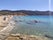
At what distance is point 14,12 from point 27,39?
41798 millimetres

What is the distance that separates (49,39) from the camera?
921cm

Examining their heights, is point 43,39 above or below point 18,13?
above

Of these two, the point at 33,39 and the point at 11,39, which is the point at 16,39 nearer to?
the point at 11,39

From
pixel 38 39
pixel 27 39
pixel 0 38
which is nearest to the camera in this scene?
pixel 0 38

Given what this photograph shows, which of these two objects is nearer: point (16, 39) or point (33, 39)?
point (16, 39)

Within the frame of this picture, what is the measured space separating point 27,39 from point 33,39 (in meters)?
0.51

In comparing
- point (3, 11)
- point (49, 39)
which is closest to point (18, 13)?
point (3, 11)

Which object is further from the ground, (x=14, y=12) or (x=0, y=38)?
(x=0, y=38)

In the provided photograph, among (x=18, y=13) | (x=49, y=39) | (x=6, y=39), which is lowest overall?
(x=18, y=13)

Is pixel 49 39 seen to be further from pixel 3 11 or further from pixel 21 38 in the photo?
pixel 3 11

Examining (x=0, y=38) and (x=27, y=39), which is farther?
(x=27, y=39)

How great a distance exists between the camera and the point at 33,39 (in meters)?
8.52

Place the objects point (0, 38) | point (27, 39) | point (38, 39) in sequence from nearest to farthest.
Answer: point (0, 38) → point (27, 39) → point (38, 39)

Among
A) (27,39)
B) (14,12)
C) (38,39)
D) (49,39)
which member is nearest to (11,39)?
(27,39)
